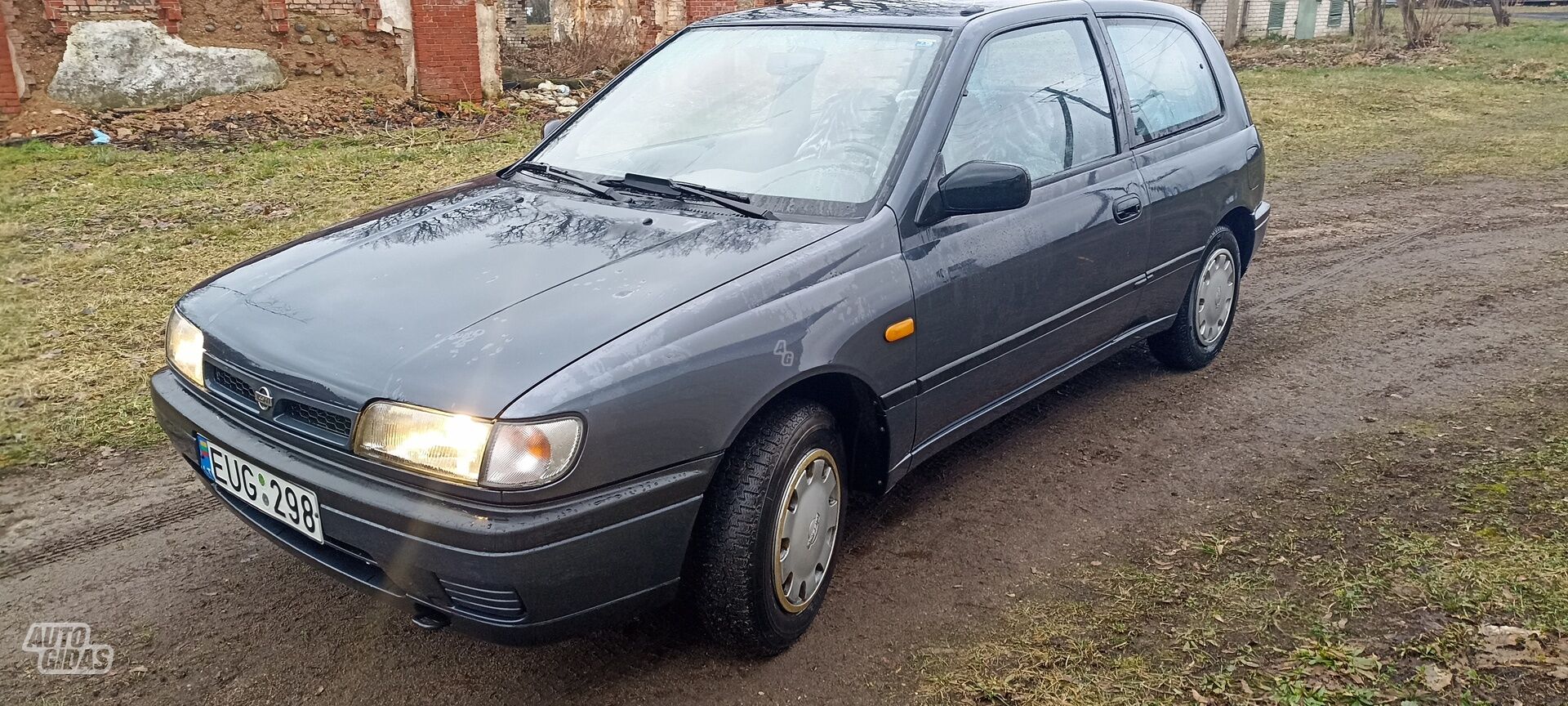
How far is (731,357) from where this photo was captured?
8.86ft

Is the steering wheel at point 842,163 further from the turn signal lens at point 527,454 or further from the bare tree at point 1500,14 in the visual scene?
the bare tree at point 1500,14

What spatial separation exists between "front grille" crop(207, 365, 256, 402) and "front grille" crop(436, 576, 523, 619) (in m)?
0.77

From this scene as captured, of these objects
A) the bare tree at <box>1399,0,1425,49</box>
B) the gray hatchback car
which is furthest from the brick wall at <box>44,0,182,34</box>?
the bare tree at <box>1399,0,1425,49</box>

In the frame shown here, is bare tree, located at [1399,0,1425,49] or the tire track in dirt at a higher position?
bare tree, located at [1399,0,1425,49]

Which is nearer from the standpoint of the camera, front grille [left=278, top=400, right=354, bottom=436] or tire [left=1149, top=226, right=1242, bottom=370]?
front grille [left=278, top=400, right=354, bottom=436]

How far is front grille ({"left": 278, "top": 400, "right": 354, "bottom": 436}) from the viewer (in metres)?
2.54

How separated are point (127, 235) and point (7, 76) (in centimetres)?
413

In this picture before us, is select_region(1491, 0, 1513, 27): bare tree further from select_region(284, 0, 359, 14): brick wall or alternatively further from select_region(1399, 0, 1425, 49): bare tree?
select_region(284, 0, 359, 14): brick wall

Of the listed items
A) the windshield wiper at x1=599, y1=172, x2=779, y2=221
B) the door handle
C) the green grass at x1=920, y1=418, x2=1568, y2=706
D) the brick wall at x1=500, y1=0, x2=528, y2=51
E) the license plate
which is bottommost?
the green grass at x1=920, y1=418, x2=1568, y2=706

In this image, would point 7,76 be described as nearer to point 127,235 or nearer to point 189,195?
point 189,195

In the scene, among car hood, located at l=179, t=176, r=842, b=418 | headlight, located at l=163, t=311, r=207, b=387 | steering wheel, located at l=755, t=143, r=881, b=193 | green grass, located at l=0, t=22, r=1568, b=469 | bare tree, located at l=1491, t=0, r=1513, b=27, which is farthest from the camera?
bare tree, located at l=1491, t=0, r=1513, b=27

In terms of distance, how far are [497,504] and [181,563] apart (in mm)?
1658

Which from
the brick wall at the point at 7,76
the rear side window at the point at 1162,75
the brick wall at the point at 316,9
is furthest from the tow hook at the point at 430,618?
the brick wall at the point at 316,9

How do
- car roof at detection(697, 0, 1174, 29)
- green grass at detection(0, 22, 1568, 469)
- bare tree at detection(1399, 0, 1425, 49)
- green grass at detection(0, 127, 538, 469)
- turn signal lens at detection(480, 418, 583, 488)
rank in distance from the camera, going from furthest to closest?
bare tree at detection(1399, 0, 1425, 49) → green grass at detection(0, 22, 1568, 469) → green grass at detection(0, 127, 538, 469) → car roof at detection(697, 0, 1174, 29) → turn signal lens at detection(480, 418, 583, 488)
